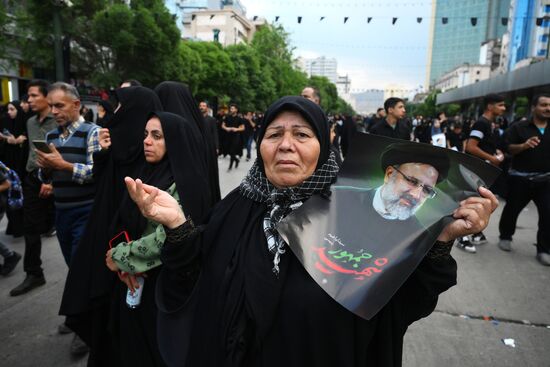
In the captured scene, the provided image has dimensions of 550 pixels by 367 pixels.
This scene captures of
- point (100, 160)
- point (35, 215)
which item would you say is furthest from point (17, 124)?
point (100, 160)

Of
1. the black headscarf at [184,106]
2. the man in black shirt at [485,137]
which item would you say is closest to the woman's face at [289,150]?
the black headscarf at [184,106]

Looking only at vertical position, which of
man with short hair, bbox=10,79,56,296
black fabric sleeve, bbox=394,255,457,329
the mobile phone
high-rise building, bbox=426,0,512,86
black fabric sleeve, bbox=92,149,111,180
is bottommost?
man with short hair, bbox=10,79,56,296

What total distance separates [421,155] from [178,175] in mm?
1473

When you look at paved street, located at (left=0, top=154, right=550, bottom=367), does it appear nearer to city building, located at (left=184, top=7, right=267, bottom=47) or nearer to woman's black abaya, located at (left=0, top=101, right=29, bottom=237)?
woman's black abaya, located at (left=0, top=101, right=29, bottom=237)

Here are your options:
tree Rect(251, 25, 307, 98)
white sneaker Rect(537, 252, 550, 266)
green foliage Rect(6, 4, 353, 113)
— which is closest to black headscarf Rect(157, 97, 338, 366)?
white sneaker Rect(537, 252, 550, 266)

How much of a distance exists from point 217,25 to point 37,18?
206 feet

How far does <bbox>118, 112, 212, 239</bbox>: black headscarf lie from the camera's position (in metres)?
2.38

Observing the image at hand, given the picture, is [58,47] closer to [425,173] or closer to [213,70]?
[425,173]

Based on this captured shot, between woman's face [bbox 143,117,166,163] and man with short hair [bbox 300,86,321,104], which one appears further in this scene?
man with short hair [bbox 300,86,321,104]

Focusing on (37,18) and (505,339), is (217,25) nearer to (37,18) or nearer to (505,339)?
(37,18)

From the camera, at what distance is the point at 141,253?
90.1 inches

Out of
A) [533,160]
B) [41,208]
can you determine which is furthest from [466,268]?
[41,208]

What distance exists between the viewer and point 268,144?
1785 millimetres

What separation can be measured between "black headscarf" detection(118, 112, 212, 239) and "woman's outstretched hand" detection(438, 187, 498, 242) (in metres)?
1.45
